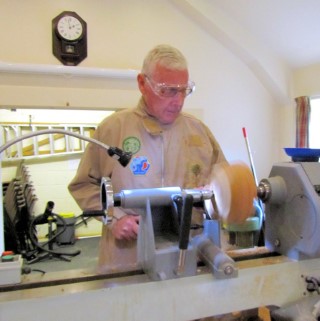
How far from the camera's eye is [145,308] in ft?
2.23

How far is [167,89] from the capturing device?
119 cm

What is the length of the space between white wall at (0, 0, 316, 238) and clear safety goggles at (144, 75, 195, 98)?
1.61 metres

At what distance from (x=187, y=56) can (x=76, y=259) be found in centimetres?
274

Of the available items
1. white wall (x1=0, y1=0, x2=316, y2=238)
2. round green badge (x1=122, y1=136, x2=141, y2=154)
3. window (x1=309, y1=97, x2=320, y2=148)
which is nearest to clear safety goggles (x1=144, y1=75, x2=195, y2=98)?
round green badge (x1=122, y1=136, x2=141, y2=154)

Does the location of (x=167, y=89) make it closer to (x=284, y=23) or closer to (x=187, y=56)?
(x=187, y=56)

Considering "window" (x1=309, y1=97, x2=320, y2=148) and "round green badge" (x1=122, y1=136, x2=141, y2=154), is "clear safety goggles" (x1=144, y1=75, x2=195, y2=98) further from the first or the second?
"window" (x1=309, y1=97, x2=320, y2=148)

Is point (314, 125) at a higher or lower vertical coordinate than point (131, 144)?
higher

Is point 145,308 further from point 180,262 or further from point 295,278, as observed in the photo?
point 295,278

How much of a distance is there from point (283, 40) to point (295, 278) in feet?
8.86

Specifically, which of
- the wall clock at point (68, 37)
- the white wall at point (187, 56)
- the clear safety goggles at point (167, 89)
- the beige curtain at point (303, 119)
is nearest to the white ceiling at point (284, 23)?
the white wall at point (187, 56)

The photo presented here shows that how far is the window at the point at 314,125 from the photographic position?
321cm

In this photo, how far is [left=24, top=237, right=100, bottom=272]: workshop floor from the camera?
A: 361cm

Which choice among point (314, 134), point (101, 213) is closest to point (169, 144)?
point (101, 213)

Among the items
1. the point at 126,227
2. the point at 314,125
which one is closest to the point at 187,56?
the point at 314,125
